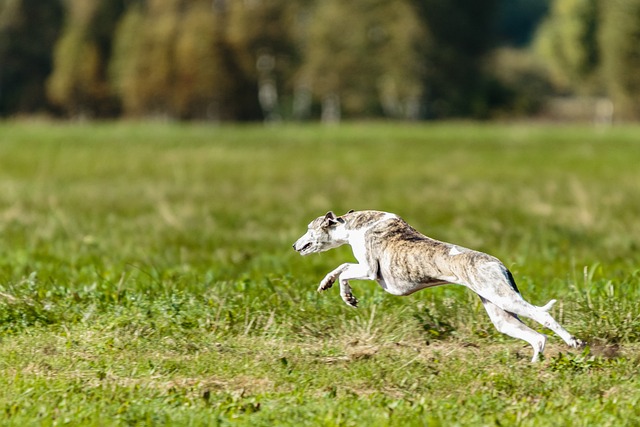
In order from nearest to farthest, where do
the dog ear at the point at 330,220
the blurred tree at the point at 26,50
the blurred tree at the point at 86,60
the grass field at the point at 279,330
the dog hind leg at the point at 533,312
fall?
the dog hind leg at the point at 533,312 < the grass field at the point at 279,330 < the dog ear at the point at 330,220 < the blurred tree at the point at 86,60 < the blurred tree at the point at 26,50

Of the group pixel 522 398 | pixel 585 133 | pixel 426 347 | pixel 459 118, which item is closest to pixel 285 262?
pixel 426 347

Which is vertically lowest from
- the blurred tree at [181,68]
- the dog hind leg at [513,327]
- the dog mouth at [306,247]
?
the blurred tree at [181,68]

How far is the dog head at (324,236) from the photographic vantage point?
7094 mm

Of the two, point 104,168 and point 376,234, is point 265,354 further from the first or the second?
point 104,168

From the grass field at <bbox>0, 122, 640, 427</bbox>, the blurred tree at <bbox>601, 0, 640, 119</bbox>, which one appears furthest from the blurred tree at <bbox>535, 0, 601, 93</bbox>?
the grass field at <bbox>0, 122, 640, 427</bbox>

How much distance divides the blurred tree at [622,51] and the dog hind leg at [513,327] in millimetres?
65587

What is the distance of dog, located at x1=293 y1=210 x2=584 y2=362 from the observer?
20.5 feet

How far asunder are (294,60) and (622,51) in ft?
76.7

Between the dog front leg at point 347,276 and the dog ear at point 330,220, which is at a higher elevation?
the dog ear at point 330,220

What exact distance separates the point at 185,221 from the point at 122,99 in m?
70.5

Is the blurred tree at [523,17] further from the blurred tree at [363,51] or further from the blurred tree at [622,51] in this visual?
the blurred tree at [622,51]

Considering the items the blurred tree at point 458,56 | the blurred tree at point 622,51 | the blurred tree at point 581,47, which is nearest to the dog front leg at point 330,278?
the blurred tree at point 622,51

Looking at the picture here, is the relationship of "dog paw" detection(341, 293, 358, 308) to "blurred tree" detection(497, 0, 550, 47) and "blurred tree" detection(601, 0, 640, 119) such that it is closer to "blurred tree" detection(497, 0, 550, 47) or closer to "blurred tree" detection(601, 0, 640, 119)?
"blurred tree" detection(601, 0, 640, 119)

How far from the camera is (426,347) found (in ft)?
25.1
